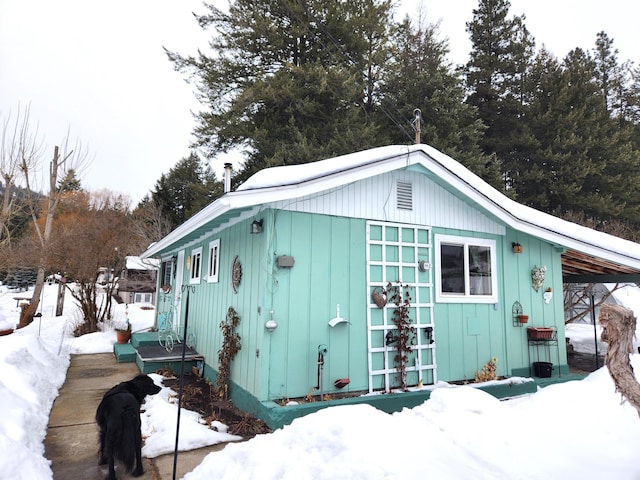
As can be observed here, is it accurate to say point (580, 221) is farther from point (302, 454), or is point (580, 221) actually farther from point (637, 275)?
point (302, 454)

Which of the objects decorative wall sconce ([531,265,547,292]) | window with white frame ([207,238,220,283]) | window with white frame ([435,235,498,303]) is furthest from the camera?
window with white frame ([207,238,220,283])

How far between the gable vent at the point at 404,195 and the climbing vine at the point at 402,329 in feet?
3.70

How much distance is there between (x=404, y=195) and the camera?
17.8ft

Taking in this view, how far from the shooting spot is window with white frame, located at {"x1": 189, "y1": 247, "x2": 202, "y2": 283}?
7.72m

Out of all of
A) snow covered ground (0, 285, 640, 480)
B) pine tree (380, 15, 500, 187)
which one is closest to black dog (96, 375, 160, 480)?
snow covered ground (0, 285, 640, 480)

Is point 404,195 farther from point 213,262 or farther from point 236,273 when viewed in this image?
point 213,262

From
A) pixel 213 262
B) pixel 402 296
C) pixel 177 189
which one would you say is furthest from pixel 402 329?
pixel 177 189

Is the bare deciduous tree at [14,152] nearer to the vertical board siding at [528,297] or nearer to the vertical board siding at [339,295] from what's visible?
the vertical board siding at [339,295]

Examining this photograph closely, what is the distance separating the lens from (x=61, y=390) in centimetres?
565

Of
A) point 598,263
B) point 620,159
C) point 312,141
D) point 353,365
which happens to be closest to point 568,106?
point 620,159

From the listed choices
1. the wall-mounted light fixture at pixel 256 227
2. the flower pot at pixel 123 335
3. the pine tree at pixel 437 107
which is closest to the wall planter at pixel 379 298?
the wall-mounted light fixture at pixel 256 227

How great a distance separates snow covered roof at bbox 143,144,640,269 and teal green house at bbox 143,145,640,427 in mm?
19

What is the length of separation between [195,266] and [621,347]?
732 centimetres

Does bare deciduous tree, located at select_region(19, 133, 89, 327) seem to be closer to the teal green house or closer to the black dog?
the teal green house
